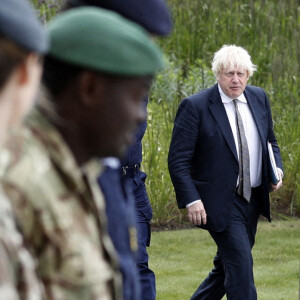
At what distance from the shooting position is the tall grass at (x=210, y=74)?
32.1 ft

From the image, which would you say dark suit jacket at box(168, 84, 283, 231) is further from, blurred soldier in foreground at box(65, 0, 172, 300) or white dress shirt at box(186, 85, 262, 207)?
blurred soldier in foreground at box(65, 0, 172, 300)

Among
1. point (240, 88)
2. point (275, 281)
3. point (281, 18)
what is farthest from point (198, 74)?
point (240, 88)

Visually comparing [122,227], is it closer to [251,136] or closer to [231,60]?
[251,136]

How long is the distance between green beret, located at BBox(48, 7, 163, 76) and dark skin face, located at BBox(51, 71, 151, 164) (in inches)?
1.2

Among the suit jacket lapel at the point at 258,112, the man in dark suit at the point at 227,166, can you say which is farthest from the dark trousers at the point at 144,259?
the suit jacket lapel at the point at 258,112

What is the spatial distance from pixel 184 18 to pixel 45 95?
440 inches

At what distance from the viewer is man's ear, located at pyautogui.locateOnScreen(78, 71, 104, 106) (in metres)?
2.02

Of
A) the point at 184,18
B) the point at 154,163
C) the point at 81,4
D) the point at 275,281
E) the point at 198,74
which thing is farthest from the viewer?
the point at 184,18

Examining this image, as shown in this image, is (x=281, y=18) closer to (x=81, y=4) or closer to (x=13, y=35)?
(x=81, y=4)

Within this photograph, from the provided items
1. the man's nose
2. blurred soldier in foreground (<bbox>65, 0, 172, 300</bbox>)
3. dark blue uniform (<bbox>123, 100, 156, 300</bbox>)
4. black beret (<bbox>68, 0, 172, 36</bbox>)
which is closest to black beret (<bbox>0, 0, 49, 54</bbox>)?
blurred soldier in foreground (<bbox>65, 0, 172, 300</bbox>)

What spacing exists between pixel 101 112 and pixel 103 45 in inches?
5.5

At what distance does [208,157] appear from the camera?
21.1 ft

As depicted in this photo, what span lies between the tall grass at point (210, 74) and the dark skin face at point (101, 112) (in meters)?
7.39

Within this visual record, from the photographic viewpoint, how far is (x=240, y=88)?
6418 millimetres
